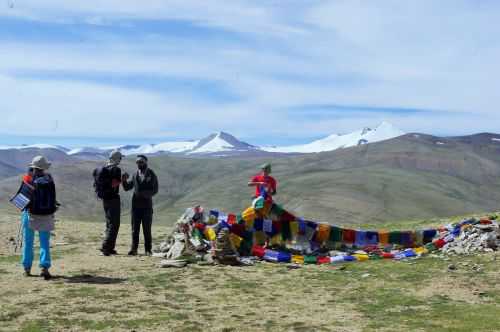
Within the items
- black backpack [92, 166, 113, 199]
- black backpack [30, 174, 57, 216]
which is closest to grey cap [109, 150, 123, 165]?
black backpack [92, 166, 113, 199]

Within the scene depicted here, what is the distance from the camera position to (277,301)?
11.9m

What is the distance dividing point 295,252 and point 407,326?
9124mm

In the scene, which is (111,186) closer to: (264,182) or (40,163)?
(40,163)

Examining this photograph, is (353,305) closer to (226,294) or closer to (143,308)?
(226,294)

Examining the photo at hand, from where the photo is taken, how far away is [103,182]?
16.7 meters

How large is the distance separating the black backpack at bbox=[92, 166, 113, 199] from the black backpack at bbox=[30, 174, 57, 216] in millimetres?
3203

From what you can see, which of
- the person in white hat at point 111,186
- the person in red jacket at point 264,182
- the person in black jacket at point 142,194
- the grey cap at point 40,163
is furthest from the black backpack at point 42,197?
the person in red jacket at point 264,182

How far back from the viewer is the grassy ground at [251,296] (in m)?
9.99

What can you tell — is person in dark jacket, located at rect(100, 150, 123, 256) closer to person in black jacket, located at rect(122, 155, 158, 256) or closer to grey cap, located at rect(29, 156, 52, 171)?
person in black jacket, located at rect(122, 155, 158, 256)

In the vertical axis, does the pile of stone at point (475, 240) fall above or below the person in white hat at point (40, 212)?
below

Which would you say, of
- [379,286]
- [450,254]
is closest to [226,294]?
[379,286]

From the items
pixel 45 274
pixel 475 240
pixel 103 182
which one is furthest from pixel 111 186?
pixel 475 240

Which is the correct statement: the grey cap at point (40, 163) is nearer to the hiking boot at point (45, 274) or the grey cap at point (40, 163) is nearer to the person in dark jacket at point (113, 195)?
the hiking boot at point (45, 274)

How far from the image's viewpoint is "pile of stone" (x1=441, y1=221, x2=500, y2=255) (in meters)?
17.7
